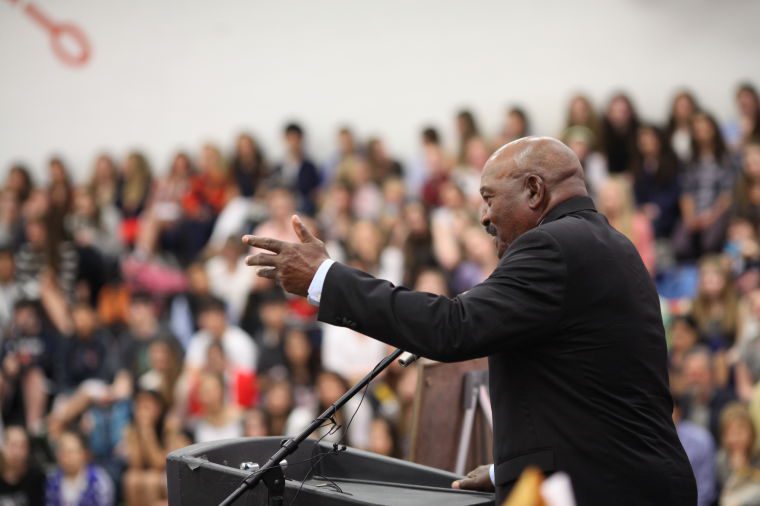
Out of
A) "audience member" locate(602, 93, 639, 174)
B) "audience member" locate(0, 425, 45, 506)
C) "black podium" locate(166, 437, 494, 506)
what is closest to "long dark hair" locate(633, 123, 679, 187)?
"audience member" locate(602, 93, 639, 174)

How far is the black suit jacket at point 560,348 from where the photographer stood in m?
2.91

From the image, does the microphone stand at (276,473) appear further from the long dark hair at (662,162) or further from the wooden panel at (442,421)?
the long dark hair at (662,162)

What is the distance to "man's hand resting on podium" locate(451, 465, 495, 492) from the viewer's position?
3.36 metres

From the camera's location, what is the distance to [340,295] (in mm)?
2980

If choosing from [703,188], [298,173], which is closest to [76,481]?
[298,173]

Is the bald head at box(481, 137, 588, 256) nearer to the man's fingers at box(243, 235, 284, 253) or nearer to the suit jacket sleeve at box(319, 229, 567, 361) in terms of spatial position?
the suit jacket sleeve at box(319, 229, 567, 361)

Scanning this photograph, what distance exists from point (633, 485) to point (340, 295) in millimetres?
850

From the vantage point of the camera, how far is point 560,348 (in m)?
2.99

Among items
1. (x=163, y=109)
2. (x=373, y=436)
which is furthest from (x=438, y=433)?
(x=163, y=109)

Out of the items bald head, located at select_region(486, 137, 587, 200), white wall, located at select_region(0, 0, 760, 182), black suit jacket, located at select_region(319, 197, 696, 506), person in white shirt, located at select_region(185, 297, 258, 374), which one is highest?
white wall, located at select_region(0, 0, 760, 182)

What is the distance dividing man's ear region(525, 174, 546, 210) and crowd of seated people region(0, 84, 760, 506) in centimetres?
389

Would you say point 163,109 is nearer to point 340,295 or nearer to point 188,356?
point 188,356

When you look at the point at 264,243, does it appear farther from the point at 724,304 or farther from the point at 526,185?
the point at 724,304

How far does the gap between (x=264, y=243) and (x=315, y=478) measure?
36.6 inches
